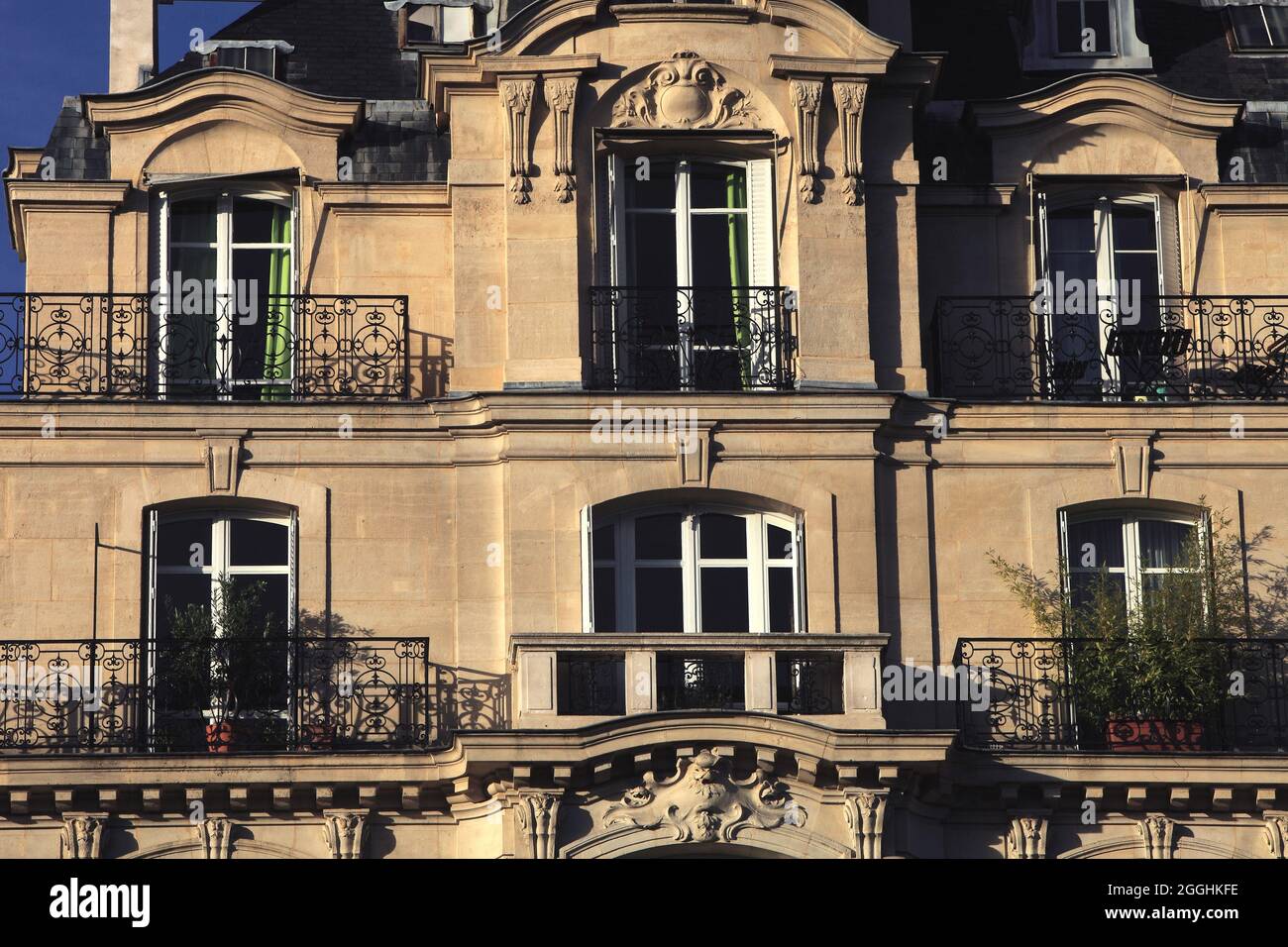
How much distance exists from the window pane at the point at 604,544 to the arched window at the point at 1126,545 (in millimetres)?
3889

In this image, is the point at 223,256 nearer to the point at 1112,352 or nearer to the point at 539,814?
the point at 539,814

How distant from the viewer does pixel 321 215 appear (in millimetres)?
28562

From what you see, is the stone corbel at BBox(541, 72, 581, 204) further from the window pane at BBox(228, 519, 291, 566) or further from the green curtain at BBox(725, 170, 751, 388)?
the window pane at BBox(228, 519, 291, 566)

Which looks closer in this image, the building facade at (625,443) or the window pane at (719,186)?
the building facade at (625,443)

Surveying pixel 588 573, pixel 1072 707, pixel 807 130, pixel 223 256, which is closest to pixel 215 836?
pixel 588 573

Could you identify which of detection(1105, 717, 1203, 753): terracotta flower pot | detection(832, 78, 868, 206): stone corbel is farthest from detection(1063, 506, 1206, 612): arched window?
detection(832, 78, 868, 206): stone corbel

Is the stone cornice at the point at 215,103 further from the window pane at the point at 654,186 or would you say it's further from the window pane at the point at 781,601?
the window pane at the point at 781,601

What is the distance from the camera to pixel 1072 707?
2689cm

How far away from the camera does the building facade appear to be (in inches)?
1027

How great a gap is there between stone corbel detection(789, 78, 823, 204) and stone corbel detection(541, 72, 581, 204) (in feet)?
6.32

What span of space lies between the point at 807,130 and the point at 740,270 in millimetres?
1351

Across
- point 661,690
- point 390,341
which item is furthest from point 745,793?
point 390,341

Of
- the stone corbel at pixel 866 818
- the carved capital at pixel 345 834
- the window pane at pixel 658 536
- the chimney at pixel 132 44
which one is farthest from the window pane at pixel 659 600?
the chimney at pixel 132 44

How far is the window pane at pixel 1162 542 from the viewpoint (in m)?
27.9
